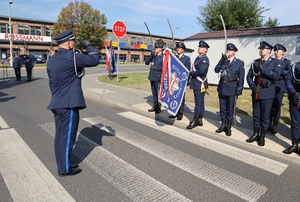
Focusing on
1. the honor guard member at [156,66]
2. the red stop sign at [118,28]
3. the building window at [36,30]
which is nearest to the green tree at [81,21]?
the building window at [36,30]

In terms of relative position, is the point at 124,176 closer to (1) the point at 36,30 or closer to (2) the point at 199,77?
(2) the point at 199,77

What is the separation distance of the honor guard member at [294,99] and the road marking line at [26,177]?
417 centimetres

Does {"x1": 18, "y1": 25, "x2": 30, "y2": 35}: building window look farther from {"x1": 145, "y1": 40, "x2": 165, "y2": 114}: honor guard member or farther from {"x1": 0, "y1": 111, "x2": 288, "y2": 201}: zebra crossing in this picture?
{"x1": 0, "y1": 111, "x2": 288, "y2": 201}: zebra crossing

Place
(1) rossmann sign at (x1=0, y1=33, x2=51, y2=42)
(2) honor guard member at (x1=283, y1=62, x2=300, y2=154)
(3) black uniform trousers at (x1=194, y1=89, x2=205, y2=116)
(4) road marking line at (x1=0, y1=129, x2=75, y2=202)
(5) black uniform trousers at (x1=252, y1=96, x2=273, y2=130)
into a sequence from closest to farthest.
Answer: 1. (4) road marking line at (x1=0, y1=129, x2=75, y2=202)
2. (2) honor guard member at (x1=283, y1=62, x2=300, y2=154)
3. (5) black uniform trousers at (x1=252, y1=96, x2=273, y2=130)
4. (3) black uniform trousers at (x1=194, y1=89, x2=205, y2=116)
5. (1) rossmann sign at (x1=0, y1=33, x2=51, y2=42)

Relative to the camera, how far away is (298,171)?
12.9ft

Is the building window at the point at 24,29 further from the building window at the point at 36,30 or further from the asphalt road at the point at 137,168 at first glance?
the asphalt road at the point at 137,168

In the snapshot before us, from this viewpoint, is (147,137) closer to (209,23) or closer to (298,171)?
(298,171)

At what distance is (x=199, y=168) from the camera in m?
3.85

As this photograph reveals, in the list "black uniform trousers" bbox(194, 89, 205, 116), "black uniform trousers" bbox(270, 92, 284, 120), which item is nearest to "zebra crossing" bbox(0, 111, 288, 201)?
"black uniform trousers" bbox(194, 89, 205, 116)

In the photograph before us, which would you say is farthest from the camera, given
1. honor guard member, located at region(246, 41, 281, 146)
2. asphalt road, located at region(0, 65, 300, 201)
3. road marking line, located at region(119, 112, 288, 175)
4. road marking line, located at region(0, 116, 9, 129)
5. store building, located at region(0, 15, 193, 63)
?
store building, located at region(0, 15, 193, 63)

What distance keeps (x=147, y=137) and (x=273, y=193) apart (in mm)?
2779

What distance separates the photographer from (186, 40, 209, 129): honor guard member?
229 inches

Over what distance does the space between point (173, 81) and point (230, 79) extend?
1.38 metres

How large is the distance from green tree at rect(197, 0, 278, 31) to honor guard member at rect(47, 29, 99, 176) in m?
29.8
